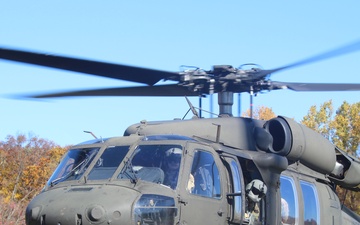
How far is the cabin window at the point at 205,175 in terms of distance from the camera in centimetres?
901

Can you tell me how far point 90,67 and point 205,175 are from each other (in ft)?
7.11

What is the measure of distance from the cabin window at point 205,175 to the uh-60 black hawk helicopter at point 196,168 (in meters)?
0.01

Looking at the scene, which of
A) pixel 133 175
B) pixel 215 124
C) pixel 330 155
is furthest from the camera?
pixel 330 155

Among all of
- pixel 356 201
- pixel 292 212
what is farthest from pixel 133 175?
pixel 356 201

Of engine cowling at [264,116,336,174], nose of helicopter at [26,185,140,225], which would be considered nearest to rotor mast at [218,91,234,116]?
engine cowling at [264,116,336,174]

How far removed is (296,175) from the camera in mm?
11070

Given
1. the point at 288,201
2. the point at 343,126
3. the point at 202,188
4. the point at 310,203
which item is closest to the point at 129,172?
the point at 202,188

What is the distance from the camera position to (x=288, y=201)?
10.8 m

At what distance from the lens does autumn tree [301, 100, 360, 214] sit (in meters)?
38.0

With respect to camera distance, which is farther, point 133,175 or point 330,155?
point 330,155

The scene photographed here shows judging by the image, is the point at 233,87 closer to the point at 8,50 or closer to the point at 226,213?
the point at 226,213

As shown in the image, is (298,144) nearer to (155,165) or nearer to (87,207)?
(155,165)

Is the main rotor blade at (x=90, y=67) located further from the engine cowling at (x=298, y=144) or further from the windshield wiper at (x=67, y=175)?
the engine cowling at (x=298, y=144)

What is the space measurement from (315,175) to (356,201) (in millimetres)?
26256
